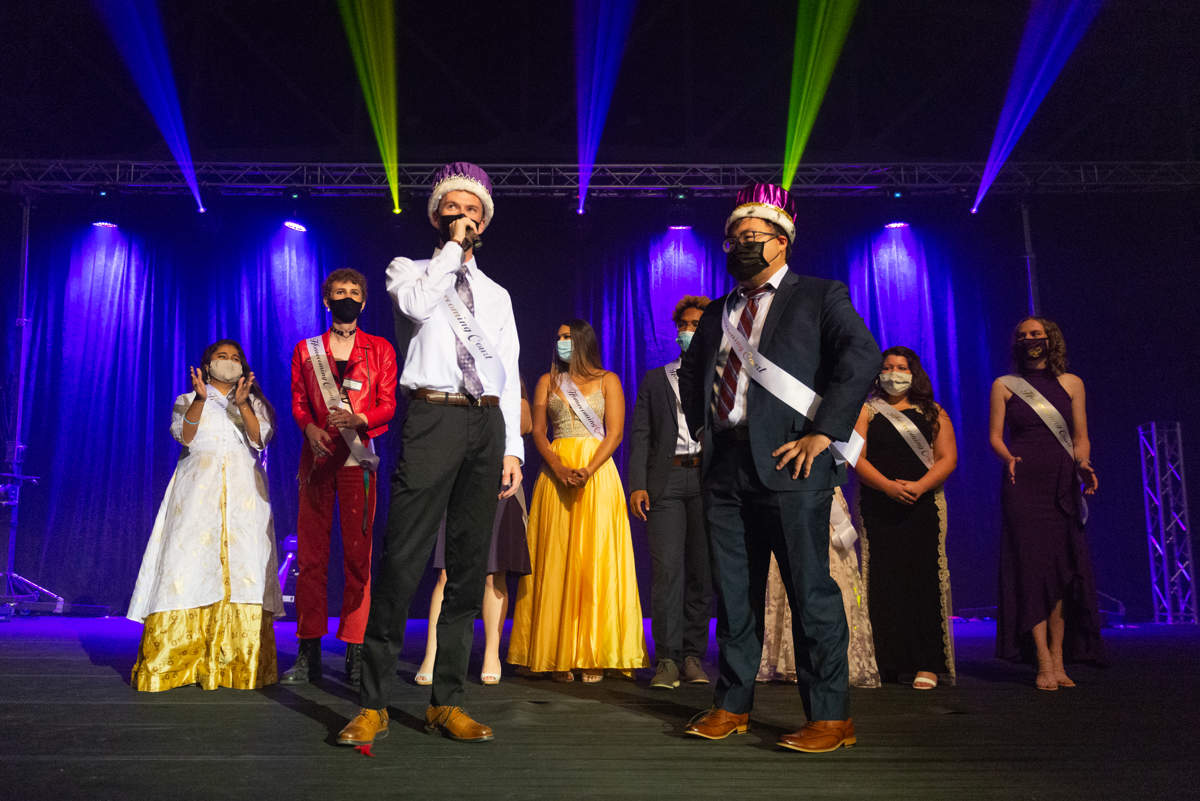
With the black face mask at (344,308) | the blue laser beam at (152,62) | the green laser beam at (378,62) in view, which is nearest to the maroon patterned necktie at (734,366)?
the black face mask at (344,308)

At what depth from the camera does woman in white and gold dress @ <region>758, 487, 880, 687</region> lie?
389cm

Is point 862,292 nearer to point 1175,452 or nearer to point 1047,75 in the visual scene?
point 1047,75

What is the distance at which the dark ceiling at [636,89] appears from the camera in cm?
844

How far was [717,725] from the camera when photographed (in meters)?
2.64

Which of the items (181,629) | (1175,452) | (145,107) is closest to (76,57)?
(145,107)

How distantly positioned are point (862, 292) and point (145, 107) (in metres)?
7.10

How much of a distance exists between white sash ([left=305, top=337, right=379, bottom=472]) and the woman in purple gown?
9.29 feet

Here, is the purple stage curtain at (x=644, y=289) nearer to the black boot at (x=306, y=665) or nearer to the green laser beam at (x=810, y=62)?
the green laser beam at (x=810, y=62)

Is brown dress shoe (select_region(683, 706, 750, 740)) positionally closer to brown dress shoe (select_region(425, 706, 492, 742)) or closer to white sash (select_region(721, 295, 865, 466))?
brown dress shoe (select_region(425, 706, 492, 742))

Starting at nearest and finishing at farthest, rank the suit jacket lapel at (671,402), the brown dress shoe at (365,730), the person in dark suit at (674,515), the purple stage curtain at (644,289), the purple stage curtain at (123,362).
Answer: the brown dress shoe at (365,730) → the person in dark suit at (674,515) → the suit jacket lapel at (671,402) → the purple stage curtain at (123,362) → the purple stage curtain at (644,289)

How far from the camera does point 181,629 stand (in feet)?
11.9

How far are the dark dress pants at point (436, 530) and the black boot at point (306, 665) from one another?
56.7 inches

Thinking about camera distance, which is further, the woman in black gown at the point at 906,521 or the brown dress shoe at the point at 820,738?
the woman in black gown at the point at 906,521

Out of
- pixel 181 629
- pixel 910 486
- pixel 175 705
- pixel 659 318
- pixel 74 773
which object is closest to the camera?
pixel 74 773
